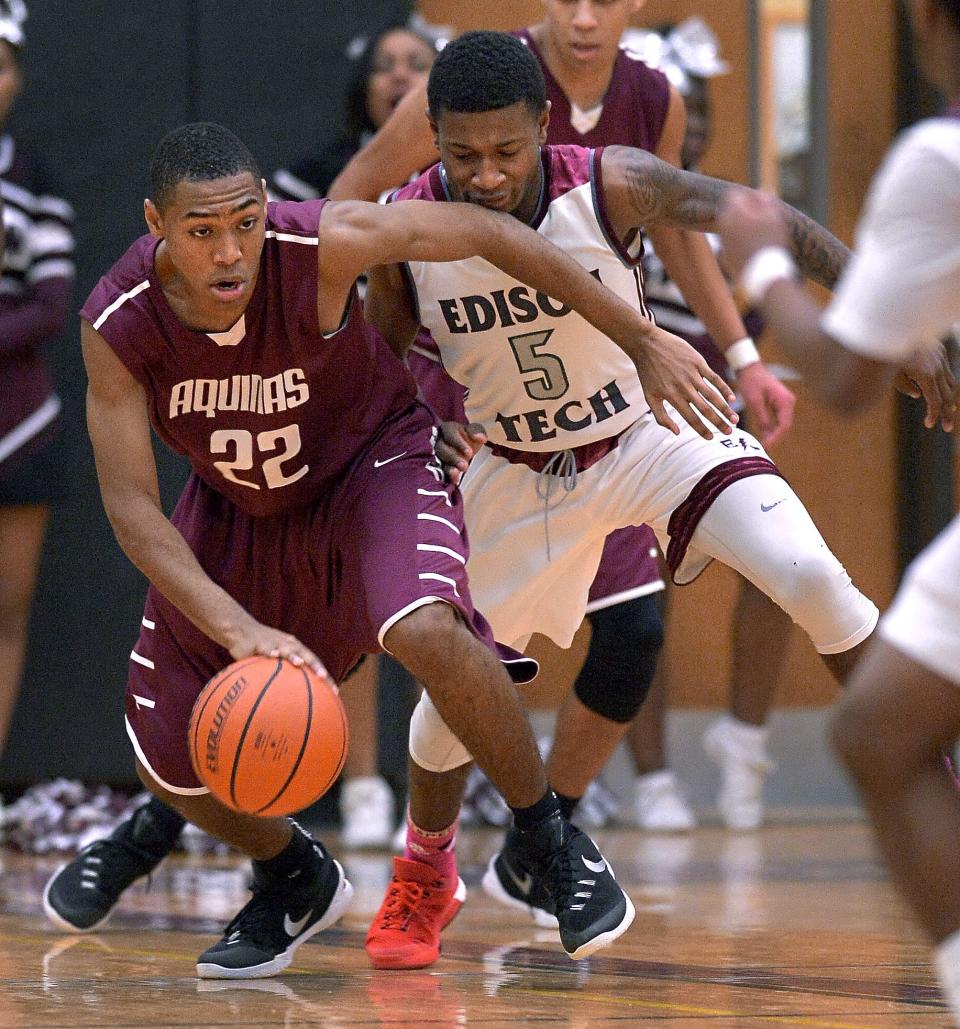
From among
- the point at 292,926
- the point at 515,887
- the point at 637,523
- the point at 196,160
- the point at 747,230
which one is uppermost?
the point at 747,230

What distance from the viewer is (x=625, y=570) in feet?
16.8

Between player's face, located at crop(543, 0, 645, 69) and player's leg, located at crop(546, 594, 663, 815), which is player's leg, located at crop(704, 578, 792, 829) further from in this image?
player's face, located at crop(543, 0, 645, 69)

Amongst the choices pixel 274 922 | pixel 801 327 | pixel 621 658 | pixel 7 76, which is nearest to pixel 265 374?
pixel 274 922

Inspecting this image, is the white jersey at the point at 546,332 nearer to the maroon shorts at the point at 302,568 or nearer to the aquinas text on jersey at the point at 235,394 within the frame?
the maroon shorts at the point at 302,568

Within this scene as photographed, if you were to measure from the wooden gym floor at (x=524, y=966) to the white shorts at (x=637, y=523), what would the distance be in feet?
2.41

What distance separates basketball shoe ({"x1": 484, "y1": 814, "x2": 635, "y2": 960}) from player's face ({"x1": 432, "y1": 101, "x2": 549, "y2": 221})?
4.39 ft

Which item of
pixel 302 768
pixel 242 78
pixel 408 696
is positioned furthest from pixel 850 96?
pixel 302 768

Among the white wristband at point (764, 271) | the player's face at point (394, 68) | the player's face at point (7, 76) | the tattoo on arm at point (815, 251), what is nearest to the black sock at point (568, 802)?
the tattoo on arm at point (815, 251)

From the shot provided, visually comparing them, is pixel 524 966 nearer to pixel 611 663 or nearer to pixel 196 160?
pixel 611 663

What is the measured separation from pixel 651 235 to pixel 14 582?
2.95 meters

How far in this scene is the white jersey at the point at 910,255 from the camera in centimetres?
263

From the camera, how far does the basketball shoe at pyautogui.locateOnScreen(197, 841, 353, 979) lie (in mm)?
3992

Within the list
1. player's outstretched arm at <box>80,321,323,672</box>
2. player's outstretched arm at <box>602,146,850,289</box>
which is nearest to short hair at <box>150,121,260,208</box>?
player's outstretched arm at <box>80,321,323,672</box>

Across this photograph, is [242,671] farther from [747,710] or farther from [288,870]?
[747,710]
